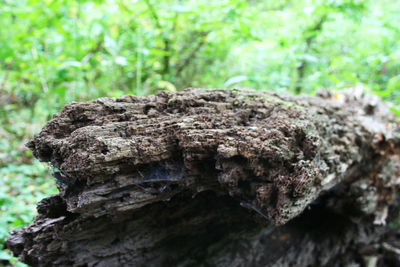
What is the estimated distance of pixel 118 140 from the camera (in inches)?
56.9

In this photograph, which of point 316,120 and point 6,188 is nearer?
point 316,120

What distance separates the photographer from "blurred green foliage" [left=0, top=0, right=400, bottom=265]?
369 centimetres

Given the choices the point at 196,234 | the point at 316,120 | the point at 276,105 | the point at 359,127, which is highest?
the point at 276,105

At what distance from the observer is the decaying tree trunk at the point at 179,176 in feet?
4.84

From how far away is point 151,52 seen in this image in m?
3.62

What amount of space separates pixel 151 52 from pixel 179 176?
248 cm

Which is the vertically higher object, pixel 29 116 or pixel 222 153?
pixel 222 153

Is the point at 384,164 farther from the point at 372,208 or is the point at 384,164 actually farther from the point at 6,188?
the point at 6,188

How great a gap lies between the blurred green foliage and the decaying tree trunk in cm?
145

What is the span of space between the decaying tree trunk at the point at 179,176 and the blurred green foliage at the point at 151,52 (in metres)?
1.45

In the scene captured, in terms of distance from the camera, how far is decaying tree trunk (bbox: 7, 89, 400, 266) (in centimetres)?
148

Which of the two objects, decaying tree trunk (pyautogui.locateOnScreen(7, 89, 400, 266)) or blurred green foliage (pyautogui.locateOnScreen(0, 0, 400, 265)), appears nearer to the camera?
decaying tree trunk (pyautogui.locateOnScreen(7, 89, 400, 266))

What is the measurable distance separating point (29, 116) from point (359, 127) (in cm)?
599

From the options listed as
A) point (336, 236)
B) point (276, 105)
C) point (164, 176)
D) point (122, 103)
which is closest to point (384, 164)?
point (336, 236)
